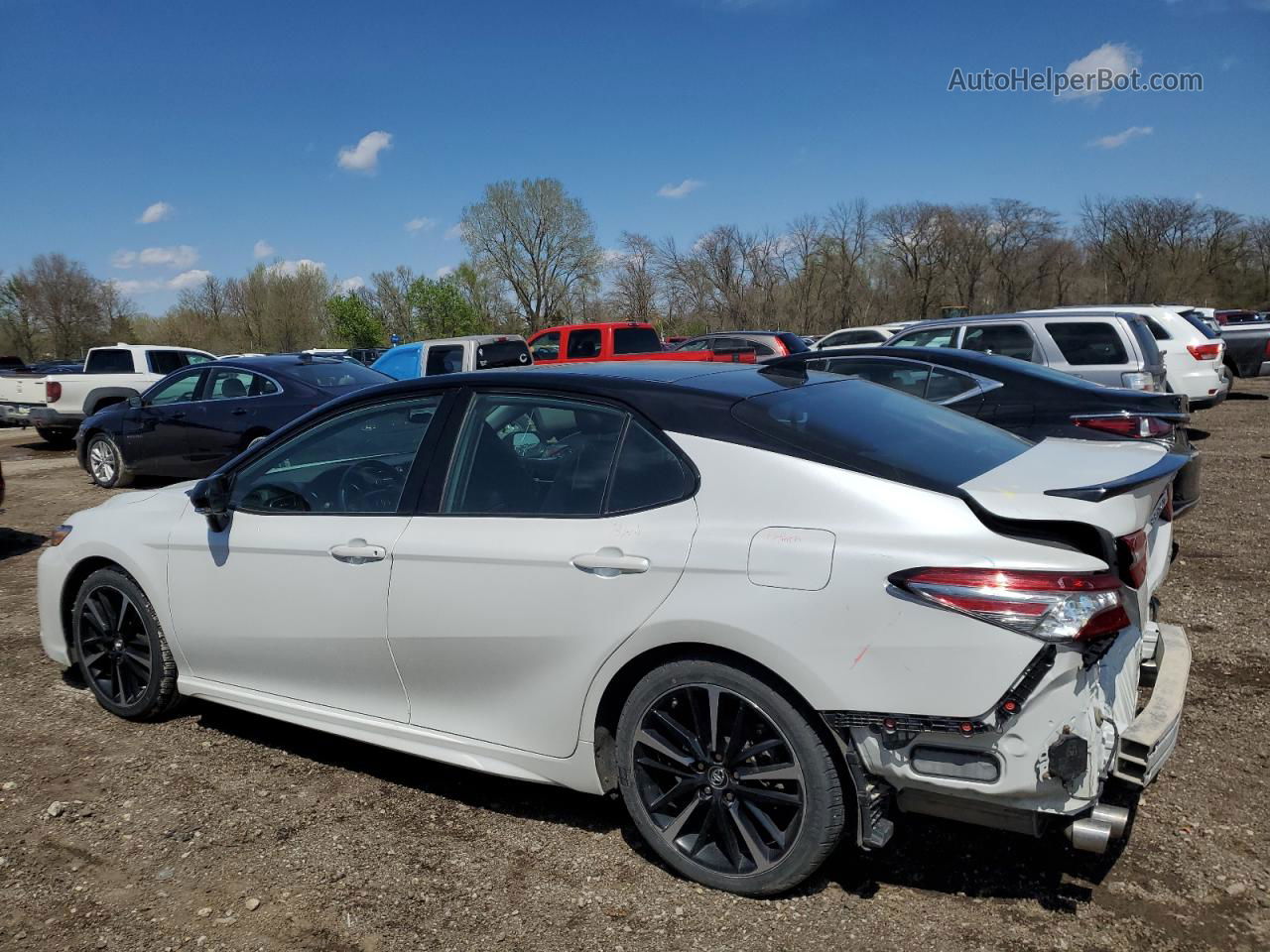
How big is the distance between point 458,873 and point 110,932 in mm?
1036

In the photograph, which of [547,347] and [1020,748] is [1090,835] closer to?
[1020,748]

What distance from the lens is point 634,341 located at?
58.1ft

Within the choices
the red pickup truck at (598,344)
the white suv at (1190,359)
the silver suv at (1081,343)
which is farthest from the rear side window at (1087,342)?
the red pickup truck at (598,344)

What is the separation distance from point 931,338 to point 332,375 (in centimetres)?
754

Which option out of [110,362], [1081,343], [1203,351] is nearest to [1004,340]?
[1081,343]

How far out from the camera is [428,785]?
3.65m

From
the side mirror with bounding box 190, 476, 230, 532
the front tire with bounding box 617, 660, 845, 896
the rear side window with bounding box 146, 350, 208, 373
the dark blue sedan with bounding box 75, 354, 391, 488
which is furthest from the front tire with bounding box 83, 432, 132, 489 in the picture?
the front tire with bounding box 617, 660, 845, 896

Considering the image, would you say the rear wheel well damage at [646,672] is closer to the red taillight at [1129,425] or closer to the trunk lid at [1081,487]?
the trunk lid at [1081,487]

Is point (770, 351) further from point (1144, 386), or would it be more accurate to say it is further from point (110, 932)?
point (110, 932)

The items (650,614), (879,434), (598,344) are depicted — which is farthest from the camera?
(598,344)

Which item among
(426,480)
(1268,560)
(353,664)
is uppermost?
(426,480)

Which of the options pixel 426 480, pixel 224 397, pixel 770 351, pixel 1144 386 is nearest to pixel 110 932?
pixel 426 480

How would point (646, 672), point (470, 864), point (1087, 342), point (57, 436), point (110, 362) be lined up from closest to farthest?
point (646, 672) < point (470, 864) < point (1087, 342) < point (110, 362) < point (57, 436)

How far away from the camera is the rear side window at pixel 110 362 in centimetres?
1820
